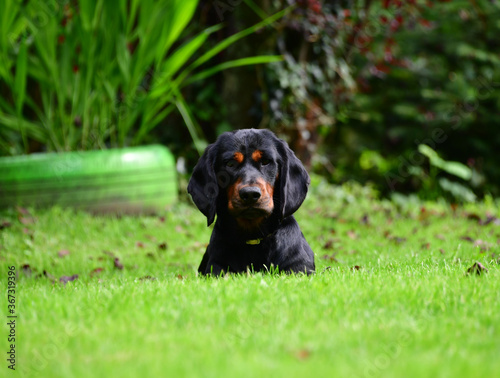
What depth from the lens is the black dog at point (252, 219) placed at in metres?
3.64

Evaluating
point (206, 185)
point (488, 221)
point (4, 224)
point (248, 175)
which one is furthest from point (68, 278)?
point (488, 221)

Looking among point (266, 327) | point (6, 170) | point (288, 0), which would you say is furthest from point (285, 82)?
point (266, 327)

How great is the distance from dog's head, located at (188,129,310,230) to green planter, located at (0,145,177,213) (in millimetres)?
2526

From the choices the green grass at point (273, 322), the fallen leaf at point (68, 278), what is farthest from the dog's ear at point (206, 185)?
the fallen leaf at point (68, 278)

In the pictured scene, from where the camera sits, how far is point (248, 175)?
11.5 feet

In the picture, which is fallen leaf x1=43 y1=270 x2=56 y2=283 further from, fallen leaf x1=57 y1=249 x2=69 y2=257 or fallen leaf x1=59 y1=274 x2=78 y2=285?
fallen leaf x1=57 y1=249 x2=69 y2=257

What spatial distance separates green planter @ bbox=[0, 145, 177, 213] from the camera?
19.6 feet

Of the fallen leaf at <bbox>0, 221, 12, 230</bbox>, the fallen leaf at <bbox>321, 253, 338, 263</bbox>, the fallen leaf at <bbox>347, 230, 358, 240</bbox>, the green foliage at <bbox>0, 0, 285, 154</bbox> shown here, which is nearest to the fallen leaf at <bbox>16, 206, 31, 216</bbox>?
the fallen leaf at <bbox>0, 221, 12, 230</bbox>

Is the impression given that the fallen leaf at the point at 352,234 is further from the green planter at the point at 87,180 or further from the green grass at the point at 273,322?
the green planter at the point at 87,180

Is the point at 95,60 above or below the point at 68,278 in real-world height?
above

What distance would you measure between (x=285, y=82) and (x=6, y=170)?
3414 millimetres

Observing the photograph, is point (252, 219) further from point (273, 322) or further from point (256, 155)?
point (273, 322)

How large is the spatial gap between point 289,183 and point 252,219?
15.0 inches

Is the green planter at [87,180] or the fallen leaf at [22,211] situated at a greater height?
the green planter at [87,180]
